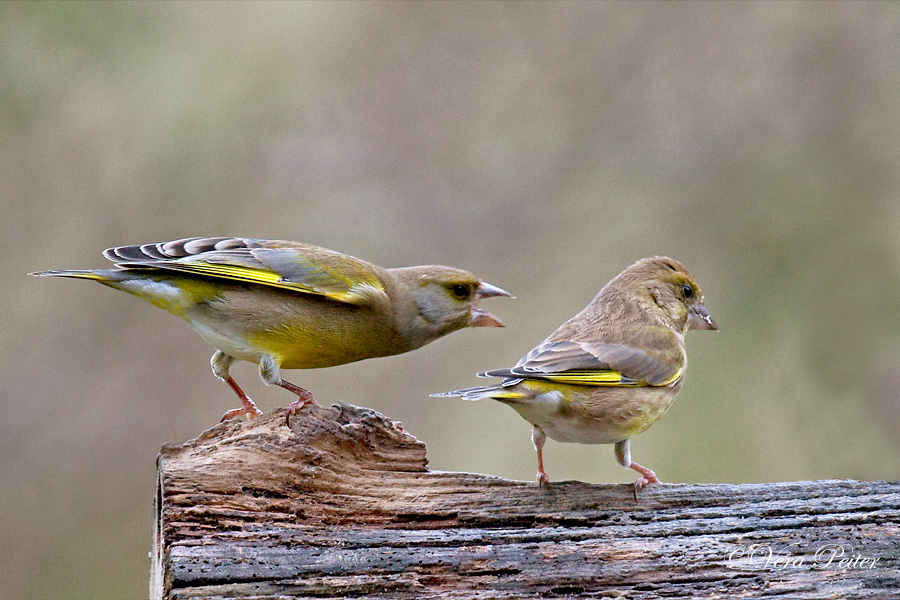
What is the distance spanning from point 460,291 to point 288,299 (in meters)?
0.95

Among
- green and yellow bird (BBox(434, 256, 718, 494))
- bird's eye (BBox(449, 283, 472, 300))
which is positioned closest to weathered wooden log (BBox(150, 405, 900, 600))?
green and yellow bird (BBox(434, 256, 718, 494))

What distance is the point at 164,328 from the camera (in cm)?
712

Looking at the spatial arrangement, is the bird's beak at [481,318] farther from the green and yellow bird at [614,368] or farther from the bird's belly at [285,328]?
the bird's belly at [285,328]

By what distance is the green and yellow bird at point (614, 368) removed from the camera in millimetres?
4395

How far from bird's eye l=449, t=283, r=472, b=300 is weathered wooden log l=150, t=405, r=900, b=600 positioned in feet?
4.70

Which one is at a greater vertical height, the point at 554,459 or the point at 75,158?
the point at 75,158

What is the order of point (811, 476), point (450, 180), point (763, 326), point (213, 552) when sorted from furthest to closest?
point (450, 180) → point (763, 326) → point (811, 476) → point (213, 552)

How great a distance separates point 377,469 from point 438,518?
32cm

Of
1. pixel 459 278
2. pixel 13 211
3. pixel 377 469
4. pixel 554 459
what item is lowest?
pixel 377 469

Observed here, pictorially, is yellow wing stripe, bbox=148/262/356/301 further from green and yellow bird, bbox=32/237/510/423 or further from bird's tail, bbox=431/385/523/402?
bird's tail, bbox=431/385/523/402

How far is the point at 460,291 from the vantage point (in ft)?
17.2

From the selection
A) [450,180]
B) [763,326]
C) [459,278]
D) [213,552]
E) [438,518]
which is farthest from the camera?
[450,180]

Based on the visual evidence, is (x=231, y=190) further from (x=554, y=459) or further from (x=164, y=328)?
(x=554, y=459)

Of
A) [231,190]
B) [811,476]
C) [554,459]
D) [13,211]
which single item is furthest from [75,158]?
[811,476]
